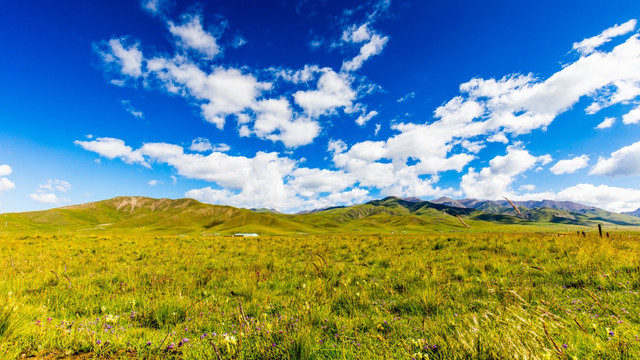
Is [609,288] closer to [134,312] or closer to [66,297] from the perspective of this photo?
[134,312]

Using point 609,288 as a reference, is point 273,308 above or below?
below

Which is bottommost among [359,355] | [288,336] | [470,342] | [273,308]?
[273,308]

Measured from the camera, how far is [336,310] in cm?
568

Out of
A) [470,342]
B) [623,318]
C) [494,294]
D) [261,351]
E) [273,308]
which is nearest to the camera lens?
[470,342]

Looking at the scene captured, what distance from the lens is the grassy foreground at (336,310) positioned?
313cm

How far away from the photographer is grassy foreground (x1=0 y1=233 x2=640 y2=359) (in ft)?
10.3

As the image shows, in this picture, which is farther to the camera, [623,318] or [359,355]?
[623,318]

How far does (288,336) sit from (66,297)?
22.7 ft

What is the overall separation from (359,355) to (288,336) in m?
1.02

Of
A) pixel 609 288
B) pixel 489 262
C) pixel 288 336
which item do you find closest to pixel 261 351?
pixel 288 336

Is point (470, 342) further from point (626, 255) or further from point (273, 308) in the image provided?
point (626, 255)

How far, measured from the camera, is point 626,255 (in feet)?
25.2

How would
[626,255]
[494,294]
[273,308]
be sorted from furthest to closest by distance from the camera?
[626,255] → [494,294] → [273,308]

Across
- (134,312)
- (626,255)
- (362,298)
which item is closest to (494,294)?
(362,298)
